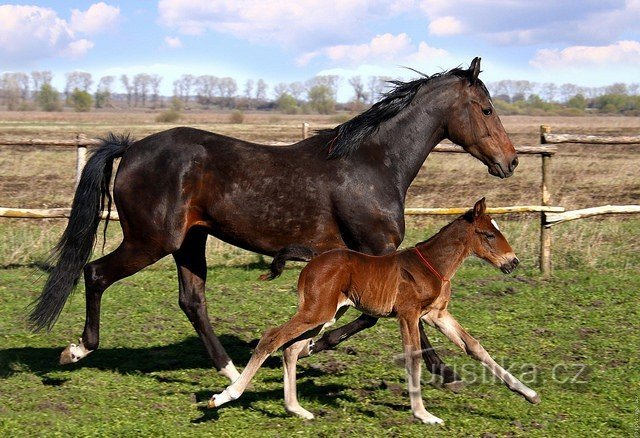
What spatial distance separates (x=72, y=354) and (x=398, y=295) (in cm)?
245

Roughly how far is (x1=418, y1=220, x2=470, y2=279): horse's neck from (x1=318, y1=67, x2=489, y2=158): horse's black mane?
0.99 meters

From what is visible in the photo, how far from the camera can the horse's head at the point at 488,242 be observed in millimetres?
5359

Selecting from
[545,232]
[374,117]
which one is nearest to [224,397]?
[374,117]

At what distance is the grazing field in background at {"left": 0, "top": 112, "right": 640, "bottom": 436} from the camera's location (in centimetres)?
498

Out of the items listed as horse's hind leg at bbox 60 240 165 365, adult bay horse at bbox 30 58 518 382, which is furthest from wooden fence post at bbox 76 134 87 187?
horse's hind leg at bbox 60 240 165 365

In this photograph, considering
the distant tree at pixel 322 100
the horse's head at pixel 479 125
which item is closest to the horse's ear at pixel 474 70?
the horse's head at pixel 479 125

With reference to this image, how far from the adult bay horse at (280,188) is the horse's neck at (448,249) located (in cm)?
48

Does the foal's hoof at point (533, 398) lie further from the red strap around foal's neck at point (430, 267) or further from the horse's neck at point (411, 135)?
the horse's neck at point (411, 135)

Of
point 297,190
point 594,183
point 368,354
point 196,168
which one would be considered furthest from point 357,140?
point 594,183

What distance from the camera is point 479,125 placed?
6191mm

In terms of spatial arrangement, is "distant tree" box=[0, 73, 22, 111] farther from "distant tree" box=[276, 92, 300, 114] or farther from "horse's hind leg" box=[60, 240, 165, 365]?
"horse's hind leg" box=[60, 240, 165, 365]

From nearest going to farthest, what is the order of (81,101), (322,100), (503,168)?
(503,168), (81,101), (322,100)

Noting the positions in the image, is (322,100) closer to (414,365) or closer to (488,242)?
(488,242)

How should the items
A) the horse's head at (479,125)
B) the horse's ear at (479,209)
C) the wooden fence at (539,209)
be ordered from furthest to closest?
1. the wooden fence at (539,209)
2. the horse's head at (479,125)
3. the horse's ear at (479,209)
